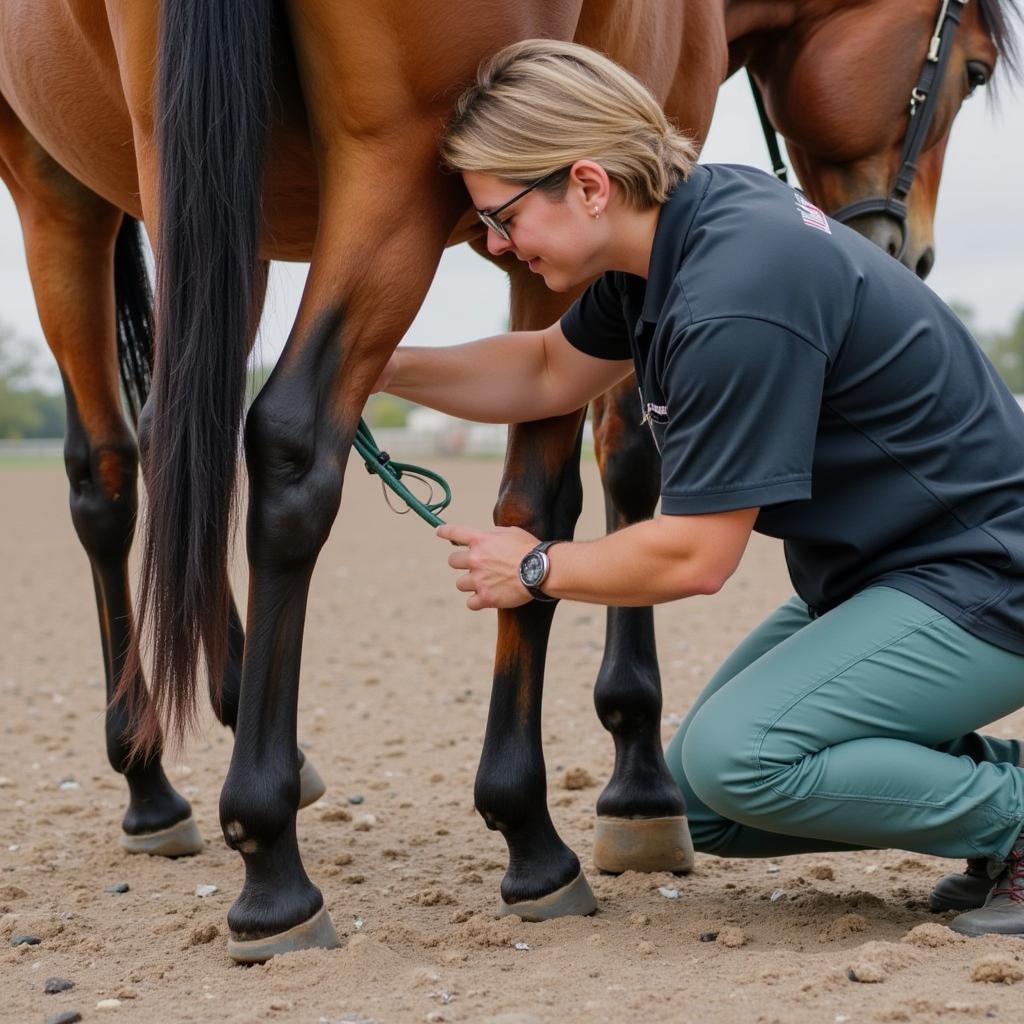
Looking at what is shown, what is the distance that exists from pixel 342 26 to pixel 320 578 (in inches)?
313

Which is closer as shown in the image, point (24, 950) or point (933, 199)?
point (24, 950)

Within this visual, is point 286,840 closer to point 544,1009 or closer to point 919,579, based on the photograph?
point 544,1009

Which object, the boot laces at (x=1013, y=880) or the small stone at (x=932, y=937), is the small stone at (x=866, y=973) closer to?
the small stone at (x=932, y=937)

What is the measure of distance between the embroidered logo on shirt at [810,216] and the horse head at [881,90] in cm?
167

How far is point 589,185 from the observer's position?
2.35 meters

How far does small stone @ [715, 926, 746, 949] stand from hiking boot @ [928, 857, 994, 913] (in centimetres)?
47

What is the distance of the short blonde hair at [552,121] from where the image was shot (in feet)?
7.45

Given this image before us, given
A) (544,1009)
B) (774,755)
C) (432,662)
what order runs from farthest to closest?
(432,662) → (774,755) → (544,1009)

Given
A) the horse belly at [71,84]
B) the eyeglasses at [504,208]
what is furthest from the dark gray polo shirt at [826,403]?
Result: the horse belly at [71,84]

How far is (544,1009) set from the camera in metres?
2.12

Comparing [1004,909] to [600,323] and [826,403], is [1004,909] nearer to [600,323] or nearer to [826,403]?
[826,403]

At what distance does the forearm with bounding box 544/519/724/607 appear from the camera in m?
2.34

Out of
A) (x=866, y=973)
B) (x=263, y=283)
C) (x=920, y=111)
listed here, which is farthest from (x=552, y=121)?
(x=920, y=111)

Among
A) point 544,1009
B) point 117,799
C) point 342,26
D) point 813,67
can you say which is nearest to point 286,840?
point 544,1009
